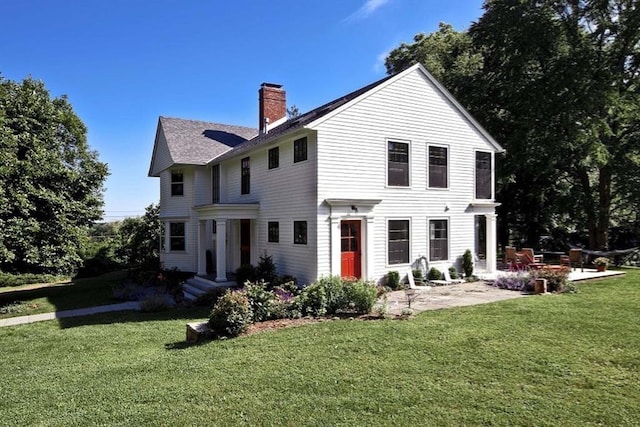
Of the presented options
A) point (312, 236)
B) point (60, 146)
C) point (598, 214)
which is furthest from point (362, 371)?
point (598, 214)

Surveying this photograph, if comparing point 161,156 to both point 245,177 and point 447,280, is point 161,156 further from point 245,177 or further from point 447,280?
point 447,280

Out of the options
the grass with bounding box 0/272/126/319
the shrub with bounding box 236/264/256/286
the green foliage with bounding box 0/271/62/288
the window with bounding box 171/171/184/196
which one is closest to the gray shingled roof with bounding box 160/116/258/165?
the window with bounding box 171/171/184/196

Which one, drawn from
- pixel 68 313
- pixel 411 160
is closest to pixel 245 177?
pixel 411 160

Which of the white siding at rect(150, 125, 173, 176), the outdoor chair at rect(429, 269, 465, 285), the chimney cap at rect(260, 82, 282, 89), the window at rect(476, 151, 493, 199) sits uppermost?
the chimney cap at rect(260, 82, 282, 89)

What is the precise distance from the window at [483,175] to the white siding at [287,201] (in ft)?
25.3

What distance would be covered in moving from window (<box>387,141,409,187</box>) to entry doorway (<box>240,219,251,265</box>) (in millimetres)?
6595

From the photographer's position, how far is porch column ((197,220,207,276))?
1758 centimetres

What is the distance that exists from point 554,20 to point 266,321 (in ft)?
71.3

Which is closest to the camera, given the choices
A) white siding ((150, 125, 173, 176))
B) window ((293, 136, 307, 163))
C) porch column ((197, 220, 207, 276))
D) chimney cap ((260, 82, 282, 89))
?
window ((293, 136, 307, 163))

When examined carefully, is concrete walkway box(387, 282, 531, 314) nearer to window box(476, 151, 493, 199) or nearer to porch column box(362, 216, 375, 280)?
porch column box(362, 216, 375, 280)

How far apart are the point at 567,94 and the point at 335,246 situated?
1530 cm

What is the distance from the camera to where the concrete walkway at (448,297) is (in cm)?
1098

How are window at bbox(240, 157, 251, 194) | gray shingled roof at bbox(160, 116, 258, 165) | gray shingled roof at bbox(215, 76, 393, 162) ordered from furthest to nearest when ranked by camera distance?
gray shingled roof at bbox(160, 116, 258, 165), window at bbox(240, 157, 251, 194), gray shingled roof at bbox(215, 76, 393, 162)

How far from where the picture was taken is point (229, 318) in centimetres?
845
